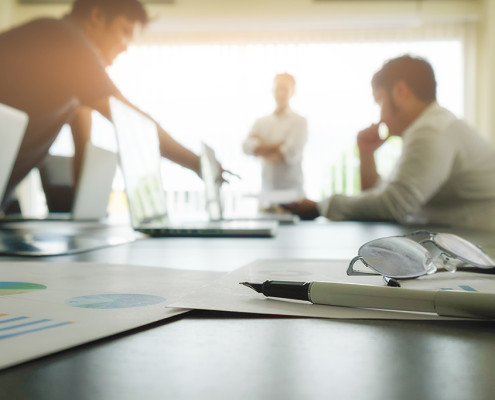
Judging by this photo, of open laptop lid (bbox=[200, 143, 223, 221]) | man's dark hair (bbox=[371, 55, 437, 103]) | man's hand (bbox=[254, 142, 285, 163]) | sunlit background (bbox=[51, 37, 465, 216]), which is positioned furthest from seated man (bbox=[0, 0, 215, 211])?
sunlit background (bbox=[51, 37, 465, 216])

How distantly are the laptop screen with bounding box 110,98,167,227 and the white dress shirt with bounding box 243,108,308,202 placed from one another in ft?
8.91

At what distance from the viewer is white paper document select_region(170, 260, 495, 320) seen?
0.31m

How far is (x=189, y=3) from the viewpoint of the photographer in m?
4.95

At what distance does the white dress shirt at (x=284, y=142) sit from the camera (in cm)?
408

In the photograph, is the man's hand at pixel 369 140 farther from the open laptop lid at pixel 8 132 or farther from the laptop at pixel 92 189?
the open laptop lid at pixel 8 132

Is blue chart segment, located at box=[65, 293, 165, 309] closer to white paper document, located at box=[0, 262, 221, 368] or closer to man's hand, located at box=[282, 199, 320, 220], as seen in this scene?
white paper document, located at box=[0, 262, 221, 368]

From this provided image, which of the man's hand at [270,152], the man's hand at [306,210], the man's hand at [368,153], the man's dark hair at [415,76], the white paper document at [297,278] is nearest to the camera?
the white paper document at [297,278]

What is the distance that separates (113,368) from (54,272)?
300 mm

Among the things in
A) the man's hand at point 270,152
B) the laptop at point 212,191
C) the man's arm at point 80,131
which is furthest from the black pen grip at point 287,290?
the man's hand at point 270,152

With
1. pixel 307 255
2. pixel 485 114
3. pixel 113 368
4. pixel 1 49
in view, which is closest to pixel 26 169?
pixel 1 49

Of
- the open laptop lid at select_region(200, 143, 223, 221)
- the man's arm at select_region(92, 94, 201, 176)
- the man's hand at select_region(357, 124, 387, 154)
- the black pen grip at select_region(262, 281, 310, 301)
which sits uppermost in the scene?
the man's hand at select_region(357, 124, 387, 154)

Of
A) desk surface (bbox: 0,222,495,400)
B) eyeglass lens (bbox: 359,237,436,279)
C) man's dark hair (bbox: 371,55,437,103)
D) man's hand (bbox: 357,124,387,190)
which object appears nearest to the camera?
desk surface (bbox: 0,222,495,400)

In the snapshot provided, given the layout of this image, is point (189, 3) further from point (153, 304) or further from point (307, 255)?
point (153, 304)

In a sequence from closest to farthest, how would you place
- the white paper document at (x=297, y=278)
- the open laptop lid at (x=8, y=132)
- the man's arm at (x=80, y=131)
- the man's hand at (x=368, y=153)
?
the white paper document at (x=297, y=278) → the open laptop lid at (x=8, y=132) → the man's arm at (x=80, y=131) → the man's hand at (x=368, y=153)
